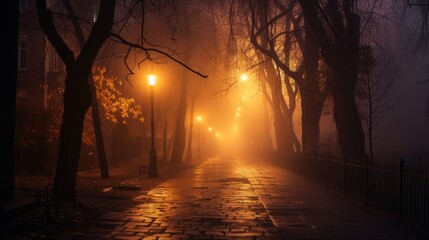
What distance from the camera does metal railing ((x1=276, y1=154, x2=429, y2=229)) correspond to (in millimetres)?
10602

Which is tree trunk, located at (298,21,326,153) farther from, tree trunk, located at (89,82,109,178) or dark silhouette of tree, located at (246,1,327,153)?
tree trunk, located at (89,82,109,178)

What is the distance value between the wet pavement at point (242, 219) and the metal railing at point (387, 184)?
11.1 inches

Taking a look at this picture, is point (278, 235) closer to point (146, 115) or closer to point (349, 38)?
point (349, 38)

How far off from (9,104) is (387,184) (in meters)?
8.35

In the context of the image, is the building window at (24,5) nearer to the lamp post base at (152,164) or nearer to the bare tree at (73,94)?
the lamp post base at (152,164)

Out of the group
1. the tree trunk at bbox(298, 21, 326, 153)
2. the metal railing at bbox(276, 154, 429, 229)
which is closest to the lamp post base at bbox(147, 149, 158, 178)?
the tree trunk at bbox(298, 21, 326, 153)

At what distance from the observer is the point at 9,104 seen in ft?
37.6

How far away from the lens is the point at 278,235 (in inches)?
404

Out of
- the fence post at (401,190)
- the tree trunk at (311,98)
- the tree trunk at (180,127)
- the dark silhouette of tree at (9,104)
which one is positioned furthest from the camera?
the tree trunk at (180,127)

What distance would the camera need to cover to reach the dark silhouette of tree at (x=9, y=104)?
36.8ft

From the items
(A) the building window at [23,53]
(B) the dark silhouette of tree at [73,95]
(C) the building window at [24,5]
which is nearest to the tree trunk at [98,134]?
(B) the dark silhouette of tree at [73,95]

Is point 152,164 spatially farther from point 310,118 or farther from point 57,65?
point 57,65

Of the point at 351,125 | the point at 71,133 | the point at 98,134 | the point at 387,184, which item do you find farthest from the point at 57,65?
the point at 387,184

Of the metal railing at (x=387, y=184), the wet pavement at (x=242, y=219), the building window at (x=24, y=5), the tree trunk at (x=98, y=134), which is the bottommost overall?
the wet pavement at (x=242, y=219)
